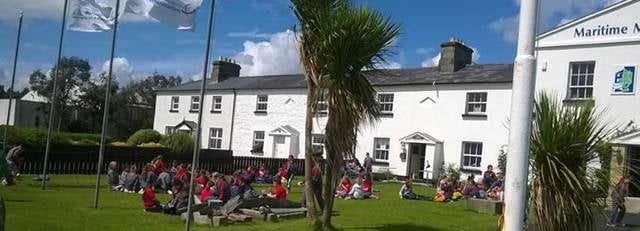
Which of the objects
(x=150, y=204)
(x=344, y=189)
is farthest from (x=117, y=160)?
(x=150, y=204)

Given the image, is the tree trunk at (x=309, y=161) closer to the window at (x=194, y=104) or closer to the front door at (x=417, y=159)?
the front door at (x=417, y=159)

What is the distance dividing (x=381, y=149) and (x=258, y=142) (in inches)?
389

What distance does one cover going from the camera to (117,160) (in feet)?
100

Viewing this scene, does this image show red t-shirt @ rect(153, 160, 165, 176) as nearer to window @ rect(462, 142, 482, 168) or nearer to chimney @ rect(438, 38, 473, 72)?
window @ rect(462, 142, 482, 168)

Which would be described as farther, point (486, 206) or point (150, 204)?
point (486, 206)

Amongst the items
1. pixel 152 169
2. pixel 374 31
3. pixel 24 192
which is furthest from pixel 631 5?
pixel 24 192

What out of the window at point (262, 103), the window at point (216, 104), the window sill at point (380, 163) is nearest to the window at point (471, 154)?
the window sill at point (380, 163)

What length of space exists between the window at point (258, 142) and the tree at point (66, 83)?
1364 inches

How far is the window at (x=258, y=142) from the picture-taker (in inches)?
1660

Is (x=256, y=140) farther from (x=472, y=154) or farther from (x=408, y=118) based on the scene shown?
(x=472, y=154)

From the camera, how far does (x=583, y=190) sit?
708cm

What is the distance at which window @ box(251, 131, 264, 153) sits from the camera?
4216cm

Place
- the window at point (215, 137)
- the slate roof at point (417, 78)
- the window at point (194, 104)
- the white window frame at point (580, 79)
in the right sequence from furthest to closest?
the window at point (194, 104) < the window at point (215, 137) < the slate roof at point (417, 78) < the white window frame at point (580, 79)

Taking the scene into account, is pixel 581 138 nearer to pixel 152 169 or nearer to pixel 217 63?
pixel 152 169
